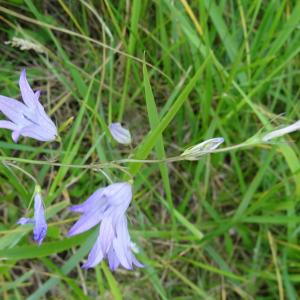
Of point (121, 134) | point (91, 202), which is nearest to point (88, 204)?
point (91, 202)

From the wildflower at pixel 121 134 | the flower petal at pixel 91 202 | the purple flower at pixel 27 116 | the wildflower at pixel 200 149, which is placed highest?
the purple flower at pixel 27 116

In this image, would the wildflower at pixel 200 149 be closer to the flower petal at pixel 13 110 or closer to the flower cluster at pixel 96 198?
the flower cluster at pixel 96 198

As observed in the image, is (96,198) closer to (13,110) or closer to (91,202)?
(91,202)

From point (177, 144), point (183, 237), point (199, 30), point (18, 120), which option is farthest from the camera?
point (177, 144)

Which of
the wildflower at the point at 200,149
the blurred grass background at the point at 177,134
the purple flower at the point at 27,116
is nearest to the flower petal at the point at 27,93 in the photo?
the purple flower at the point at 27,116

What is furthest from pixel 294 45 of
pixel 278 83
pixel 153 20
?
pixel 153 20

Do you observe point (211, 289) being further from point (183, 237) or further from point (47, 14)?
point (47, 14)

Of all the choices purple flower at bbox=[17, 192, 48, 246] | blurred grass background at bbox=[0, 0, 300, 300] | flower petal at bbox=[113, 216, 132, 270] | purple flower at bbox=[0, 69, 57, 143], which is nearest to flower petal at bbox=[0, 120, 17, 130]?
purple flower at bbox=[0, 69, 57, 143]
